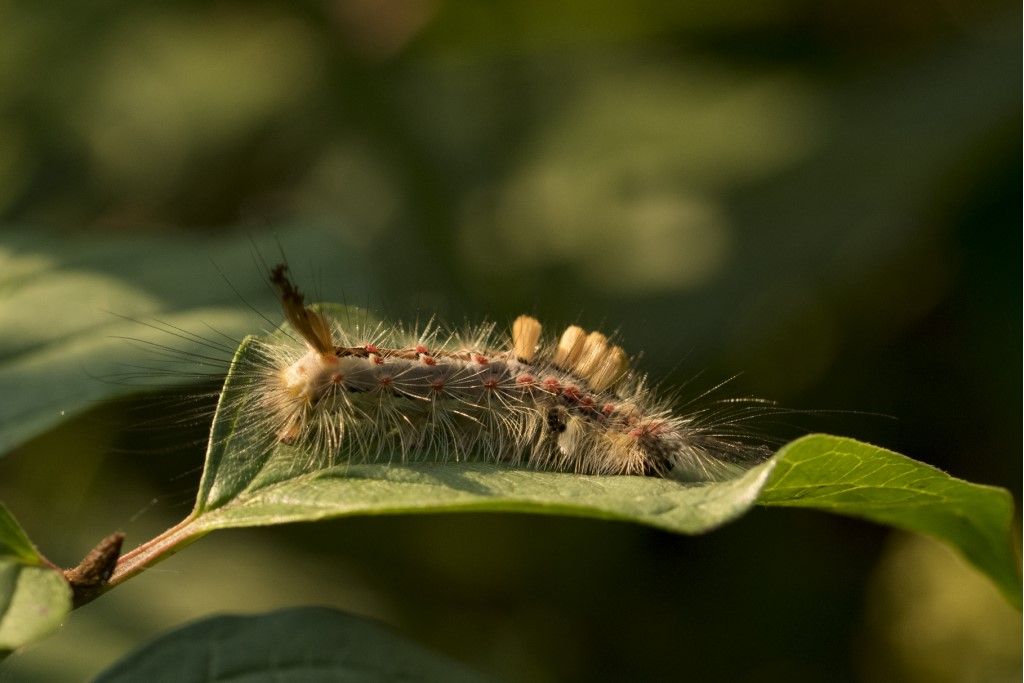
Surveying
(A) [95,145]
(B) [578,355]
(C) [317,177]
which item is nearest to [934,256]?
(B) [578,355]

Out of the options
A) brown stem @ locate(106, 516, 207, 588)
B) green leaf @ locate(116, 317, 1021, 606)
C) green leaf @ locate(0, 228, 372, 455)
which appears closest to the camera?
green leaf @ locate(116, 317, 1021, 606)

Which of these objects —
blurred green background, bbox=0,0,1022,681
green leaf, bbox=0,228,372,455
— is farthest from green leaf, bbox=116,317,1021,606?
blurred green background, bbox=0,0,1022,681

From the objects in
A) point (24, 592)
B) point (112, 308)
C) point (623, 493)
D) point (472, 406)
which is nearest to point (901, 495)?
point (623, 493)

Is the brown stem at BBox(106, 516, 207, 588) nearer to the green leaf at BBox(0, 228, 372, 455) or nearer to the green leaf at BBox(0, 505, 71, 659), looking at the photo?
the green leaf at BBox(0, 505, 71, 659)

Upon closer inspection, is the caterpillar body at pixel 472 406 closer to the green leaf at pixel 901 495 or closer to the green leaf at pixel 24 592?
the green leaf at pixel 901 495

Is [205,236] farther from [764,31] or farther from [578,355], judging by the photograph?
[764,31]

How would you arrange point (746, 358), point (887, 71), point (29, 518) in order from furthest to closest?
point (887, 71) < point (746, 358) < point (29, 518)

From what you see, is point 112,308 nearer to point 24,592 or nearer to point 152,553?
point 152,553
